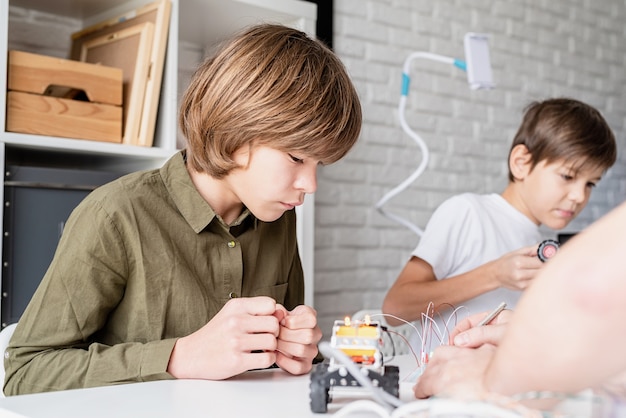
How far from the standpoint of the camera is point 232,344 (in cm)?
100

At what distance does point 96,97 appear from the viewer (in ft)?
5.80

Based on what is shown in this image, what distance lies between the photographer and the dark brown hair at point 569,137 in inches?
80.5

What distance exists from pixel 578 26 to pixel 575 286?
3.19m

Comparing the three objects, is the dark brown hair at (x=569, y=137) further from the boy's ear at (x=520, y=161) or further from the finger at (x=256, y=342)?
the finger at (x=256, y=342)

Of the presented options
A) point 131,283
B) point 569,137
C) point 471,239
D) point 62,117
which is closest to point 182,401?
point 131,283

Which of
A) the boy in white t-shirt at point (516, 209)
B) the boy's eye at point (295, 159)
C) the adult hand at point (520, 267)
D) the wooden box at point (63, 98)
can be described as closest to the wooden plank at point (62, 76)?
the wooden box at point (63, 98)

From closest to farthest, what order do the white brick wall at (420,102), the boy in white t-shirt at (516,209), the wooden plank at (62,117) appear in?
the wooden plank at (62,117), the boy in white t-shirt at (516,209), the white brick wall at (420,102)

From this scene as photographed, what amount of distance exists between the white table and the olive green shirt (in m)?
0.11

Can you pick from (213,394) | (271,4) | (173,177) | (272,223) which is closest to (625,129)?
(271,4)

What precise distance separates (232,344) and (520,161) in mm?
1370

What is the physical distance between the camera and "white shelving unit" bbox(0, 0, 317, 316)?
1.66 metres

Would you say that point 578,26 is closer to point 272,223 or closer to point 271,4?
point 271,4

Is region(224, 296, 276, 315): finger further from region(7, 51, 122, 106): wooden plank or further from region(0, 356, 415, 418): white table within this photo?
region(7, 51, 122, 106): wooden plank

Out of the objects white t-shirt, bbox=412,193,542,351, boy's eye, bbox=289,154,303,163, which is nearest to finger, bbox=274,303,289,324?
boy's eye, bbox=289,154,303,163
